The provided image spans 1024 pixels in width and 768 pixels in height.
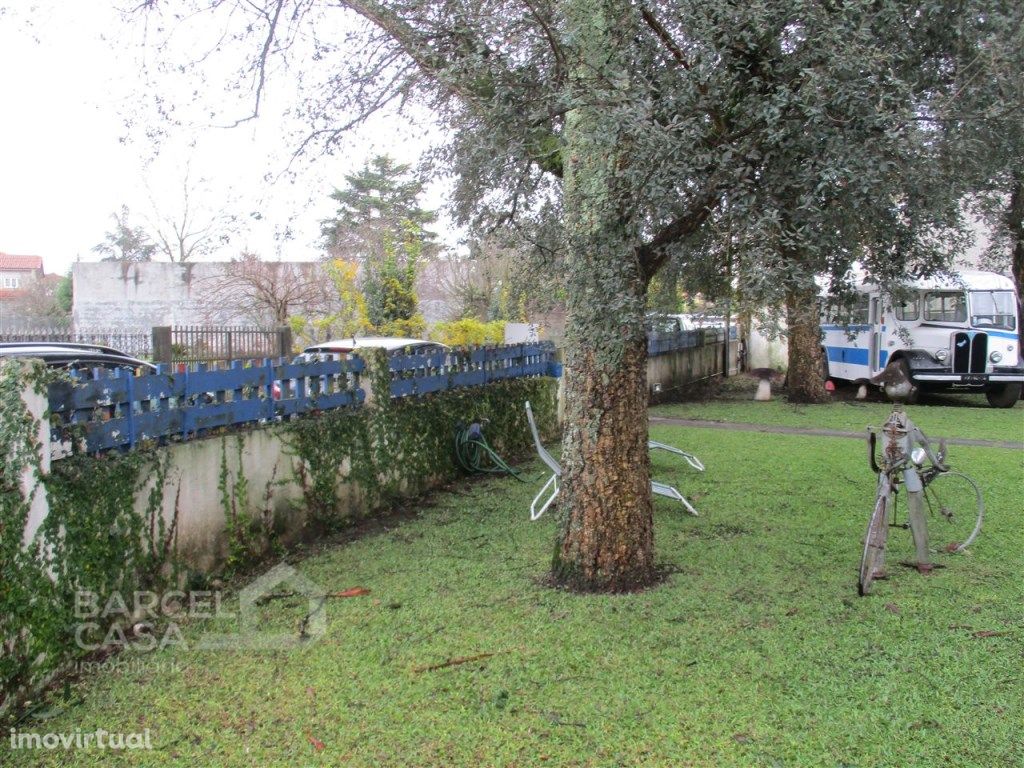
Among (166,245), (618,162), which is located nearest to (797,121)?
(618,162)

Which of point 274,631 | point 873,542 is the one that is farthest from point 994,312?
point 274,631

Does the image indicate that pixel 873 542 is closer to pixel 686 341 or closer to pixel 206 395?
pixel 206 395

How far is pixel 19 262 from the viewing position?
2447 inches

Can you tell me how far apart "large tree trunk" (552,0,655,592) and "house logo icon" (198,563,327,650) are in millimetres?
1480

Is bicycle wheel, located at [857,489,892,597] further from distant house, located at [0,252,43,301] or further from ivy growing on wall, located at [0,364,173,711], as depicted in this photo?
distant house, located at [0,252,43,301]

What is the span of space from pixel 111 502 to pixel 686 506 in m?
4.42

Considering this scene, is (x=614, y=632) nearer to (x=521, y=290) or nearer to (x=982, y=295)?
(x=521, y=290)

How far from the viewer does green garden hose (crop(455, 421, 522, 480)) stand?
8.45 meters

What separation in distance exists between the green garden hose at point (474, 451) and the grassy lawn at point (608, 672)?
2259mm

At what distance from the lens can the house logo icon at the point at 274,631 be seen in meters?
4.32

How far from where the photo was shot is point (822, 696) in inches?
143

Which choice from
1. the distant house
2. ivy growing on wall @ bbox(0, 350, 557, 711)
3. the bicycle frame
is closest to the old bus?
the bicycle frame

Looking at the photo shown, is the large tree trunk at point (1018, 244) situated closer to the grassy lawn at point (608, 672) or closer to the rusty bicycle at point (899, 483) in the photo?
the rusty bicycle at point (899, 483)

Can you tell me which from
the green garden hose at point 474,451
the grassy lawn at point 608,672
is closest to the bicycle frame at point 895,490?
the grassy lawn at point 608,672
